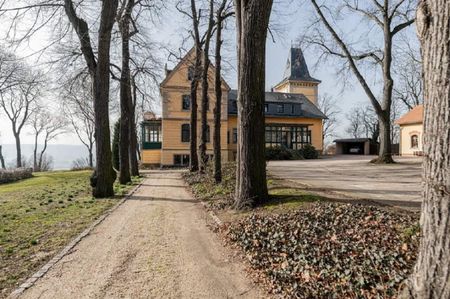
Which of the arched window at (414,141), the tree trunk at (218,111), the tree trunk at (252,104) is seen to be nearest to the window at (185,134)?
the tree trunk at (218,111)

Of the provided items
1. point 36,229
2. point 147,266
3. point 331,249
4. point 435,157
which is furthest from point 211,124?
point 435,157

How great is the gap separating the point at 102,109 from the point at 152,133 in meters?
23.3

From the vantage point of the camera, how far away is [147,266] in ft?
16.1

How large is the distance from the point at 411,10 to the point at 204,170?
51.7 feet

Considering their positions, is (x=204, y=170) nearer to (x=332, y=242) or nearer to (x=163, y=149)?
(x=332, y=242)

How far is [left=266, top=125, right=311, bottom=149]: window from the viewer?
36.2 metres

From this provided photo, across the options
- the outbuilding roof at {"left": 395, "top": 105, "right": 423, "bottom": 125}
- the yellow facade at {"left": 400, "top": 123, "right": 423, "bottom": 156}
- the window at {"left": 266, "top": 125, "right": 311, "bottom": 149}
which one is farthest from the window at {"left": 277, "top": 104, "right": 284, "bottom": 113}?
the yellow facade at {"left": 400, "top": 123, "right": 423, "bottom": 156}

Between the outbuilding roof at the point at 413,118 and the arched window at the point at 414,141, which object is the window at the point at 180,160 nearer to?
the outbuilding roof at the point at 413,118

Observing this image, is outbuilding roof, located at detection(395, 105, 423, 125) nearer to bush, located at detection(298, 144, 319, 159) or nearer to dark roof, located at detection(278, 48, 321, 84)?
bush, located at detection(298, 144, 319, 159)

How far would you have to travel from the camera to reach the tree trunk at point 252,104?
7535 millimetres

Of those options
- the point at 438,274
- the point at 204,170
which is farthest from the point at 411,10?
the point at 438,274

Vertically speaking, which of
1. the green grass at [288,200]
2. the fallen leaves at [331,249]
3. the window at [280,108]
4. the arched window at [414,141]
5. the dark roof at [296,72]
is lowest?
the fallen leaves at [331,249]

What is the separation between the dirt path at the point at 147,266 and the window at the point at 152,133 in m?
27.1

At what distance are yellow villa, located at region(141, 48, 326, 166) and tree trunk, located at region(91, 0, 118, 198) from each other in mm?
17419
